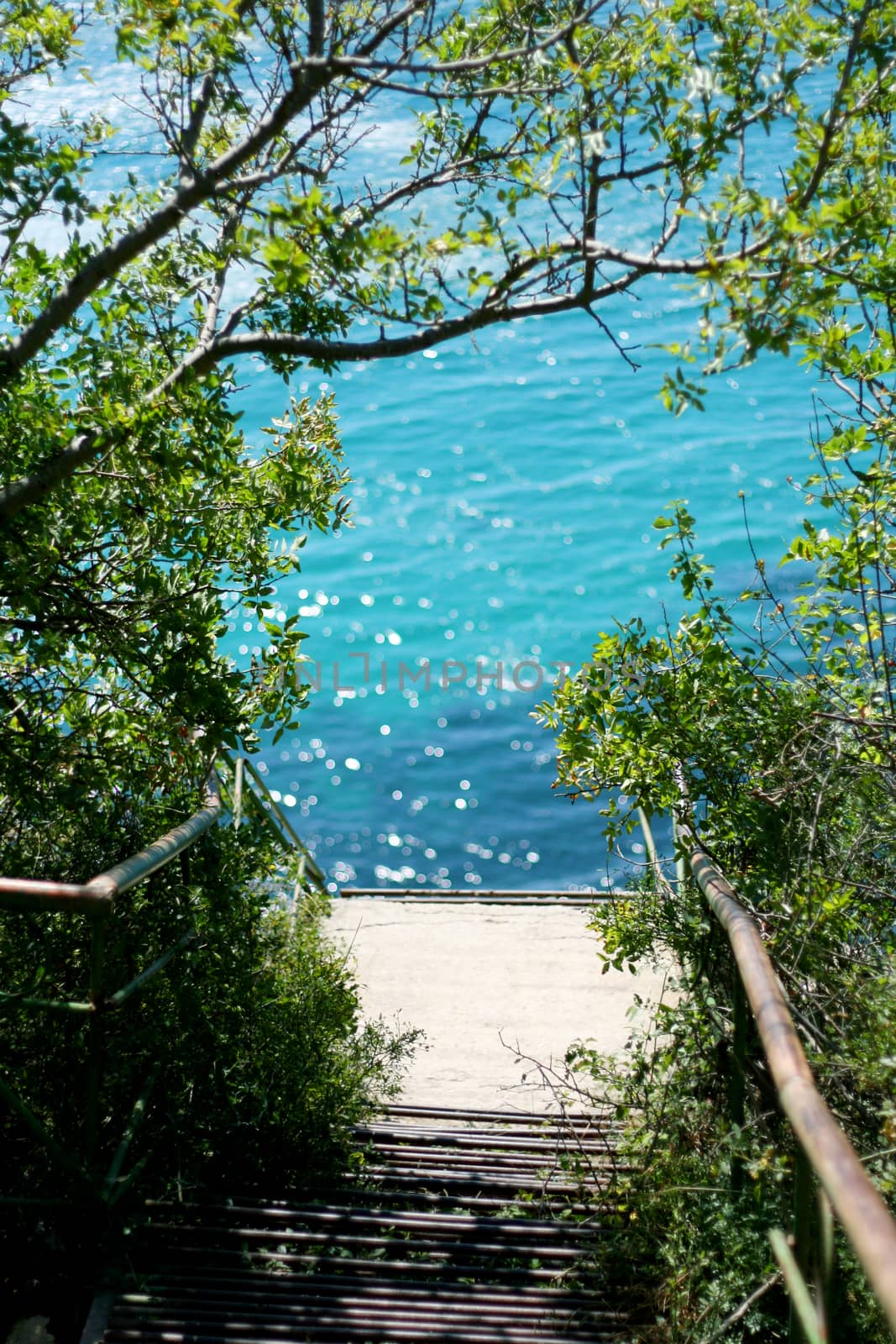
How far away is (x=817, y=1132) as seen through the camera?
125cm

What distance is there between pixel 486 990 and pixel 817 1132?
13.3 ft

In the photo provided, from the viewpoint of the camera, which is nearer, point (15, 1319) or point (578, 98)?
point (15, 1319)

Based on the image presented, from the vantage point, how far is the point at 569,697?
328 centimetres

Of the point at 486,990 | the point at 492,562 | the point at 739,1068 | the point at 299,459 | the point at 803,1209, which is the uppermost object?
the point at 492,562

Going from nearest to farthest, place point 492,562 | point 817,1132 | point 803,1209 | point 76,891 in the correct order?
1. point 817,1132
2. point 803,1209
3. point 76,891
4. point 492,562

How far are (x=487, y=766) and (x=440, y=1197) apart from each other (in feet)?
22.6

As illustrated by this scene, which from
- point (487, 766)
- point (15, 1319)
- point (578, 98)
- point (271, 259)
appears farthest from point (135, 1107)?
point (487, 766)

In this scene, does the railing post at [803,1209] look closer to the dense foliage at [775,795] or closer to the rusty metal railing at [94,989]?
the dense foliage at [775,795]

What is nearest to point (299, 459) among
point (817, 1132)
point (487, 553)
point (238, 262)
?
point (238, 262)

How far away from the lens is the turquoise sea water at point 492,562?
9.65m

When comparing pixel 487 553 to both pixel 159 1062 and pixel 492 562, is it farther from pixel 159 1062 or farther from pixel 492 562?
pixel 159 1062

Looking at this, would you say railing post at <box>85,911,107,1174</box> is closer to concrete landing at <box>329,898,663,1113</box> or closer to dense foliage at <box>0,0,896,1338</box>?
dense foliage at <box>0,0,896,1338</box>

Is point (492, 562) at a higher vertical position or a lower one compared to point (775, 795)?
higher

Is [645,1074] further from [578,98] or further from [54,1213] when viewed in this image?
[578,98]
